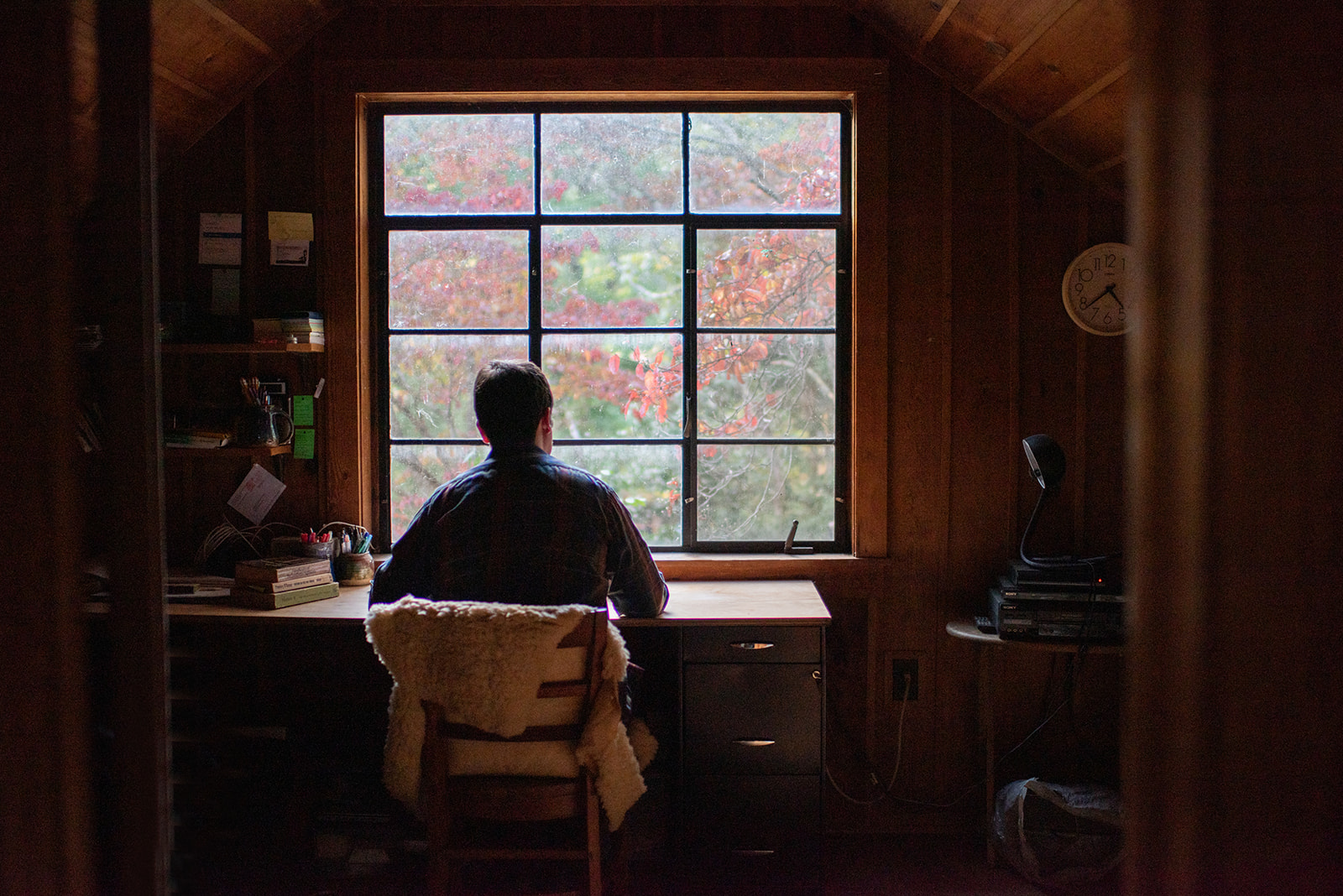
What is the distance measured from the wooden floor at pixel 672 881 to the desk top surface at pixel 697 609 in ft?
2.54

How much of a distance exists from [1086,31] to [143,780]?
2636 millimetres

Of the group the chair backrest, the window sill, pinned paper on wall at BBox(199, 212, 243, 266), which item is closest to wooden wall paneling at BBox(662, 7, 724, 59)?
pinned paper on wall at BBox(199, 212, 243, 266)

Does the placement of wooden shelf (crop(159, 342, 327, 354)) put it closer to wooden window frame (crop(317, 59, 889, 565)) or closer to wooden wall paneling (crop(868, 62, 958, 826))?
wooden window frame (crop(317, 59, 889, 565))

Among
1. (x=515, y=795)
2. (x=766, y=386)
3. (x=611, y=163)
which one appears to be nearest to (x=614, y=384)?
(x=766, y=386)

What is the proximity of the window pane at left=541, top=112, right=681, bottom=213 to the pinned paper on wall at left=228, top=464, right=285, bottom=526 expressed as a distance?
1.35 meters

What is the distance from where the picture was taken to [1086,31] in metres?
2.33

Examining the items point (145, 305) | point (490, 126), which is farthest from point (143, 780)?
point (490, 126)

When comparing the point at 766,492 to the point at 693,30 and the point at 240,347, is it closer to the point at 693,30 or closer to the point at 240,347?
the point at 693,30

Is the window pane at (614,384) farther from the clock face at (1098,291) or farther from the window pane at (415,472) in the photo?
the clock face at (1098,291)

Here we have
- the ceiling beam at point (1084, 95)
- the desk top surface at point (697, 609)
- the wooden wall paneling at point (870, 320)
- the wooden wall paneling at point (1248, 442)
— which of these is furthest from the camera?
the wooden wall paneling at point (870, 320)

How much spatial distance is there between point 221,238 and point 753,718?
2382 mm

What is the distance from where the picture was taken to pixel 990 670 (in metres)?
2.83

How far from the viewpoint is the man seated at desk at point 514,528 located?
2148 millimetres

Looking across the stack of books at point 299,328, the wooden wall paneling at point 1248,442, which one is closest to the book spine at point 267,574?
the stack of books at point 299,328
